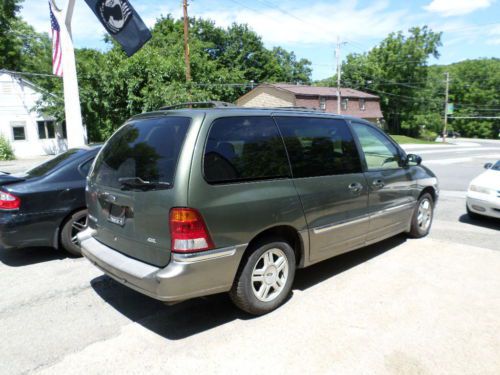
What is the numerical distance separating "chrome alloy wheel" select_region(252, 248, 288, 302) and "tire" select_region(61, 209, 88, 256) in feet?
8.83

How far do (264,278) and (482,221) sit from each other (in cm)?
560

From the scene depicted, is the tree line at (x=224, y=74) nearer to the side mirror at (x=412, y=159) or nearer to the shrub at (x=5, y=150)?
the shrub at (x=5, y=150)

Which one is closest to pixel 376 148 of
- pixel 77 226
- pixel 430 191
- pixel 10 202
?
pixel 430 191

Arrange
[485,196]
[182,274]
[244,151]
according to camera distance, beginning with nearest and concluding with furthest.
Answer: [182,274], [244,151], [485,196]

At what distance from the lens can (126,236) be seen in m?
3.36

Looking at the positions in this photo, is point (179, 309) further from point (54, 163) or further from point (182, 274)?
point (54, 163)

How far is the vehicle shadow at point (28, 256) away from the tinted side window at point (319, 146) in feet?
11.9

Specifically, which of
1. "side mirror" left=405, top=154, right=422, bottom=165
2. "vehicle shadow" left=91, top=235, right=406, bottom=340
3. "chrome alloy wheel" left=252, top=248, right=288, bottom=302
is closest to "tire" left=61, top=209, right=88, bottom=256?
"vehicle shadow" left=91, top=235, right=406, bottom=340

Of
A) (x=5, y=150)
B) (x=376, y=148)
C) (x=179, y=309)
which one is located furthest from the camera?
(x=5, y=150)

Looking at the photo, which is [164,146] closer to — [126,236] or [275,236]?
[126,236]

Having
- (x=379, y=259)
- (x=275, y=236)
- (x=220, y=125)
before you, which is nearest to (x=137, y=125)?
(x=220, y=125)

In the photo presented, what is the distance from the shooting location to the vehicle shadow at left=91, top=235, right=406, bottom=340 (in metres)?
3.41

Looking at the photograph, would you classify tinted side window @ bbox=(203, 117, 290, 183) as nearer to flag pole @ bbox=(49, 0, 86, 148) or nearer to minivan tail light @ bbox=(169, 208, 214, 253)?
minivan tail light @ bbox=(169, 208, 214, 253)

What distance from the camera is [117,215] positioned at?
3.47 m
